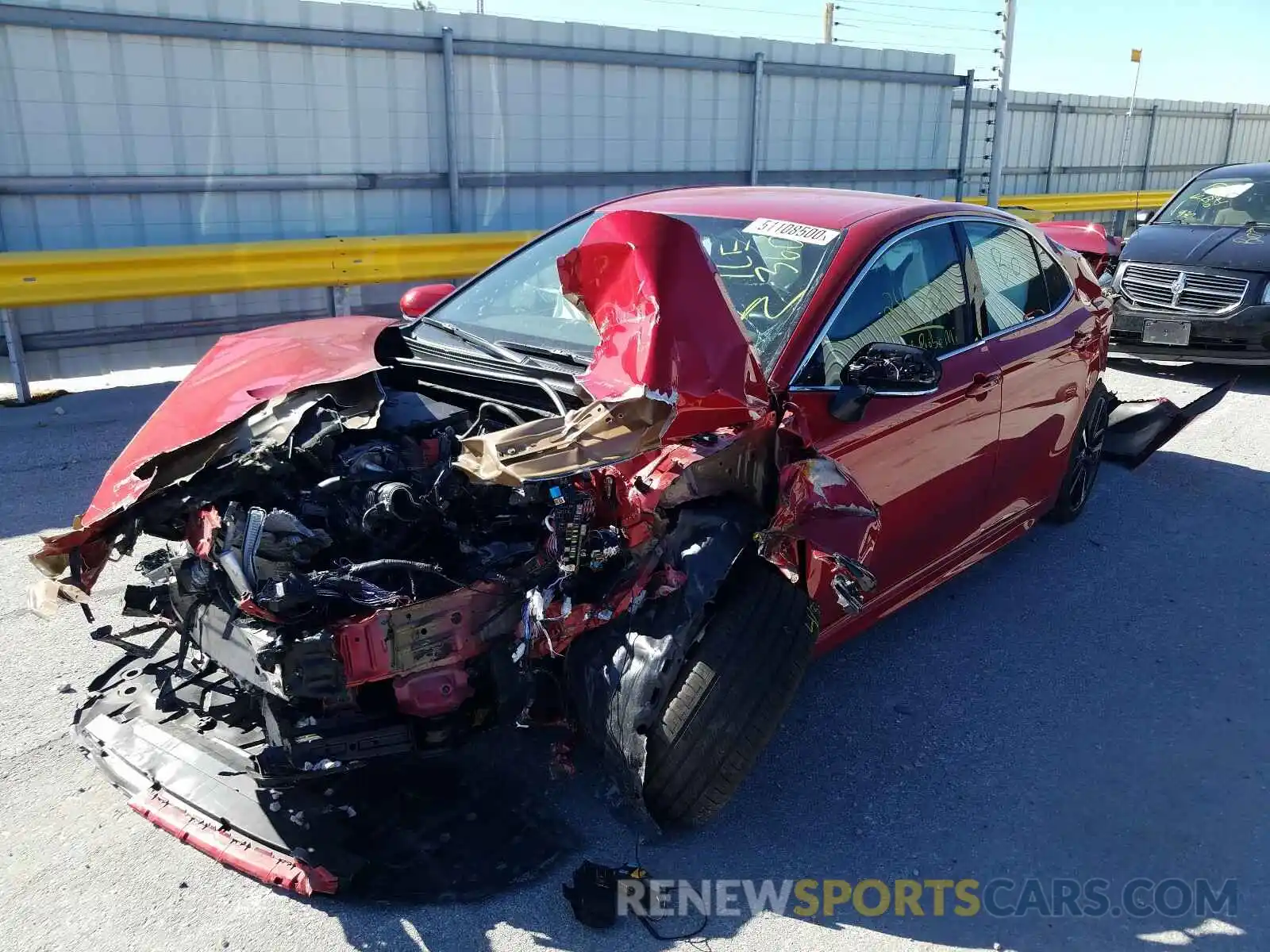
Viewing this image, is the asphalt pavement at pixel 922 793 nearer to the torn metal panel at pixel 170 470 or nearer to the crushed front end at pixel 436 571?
the crushed front end at pixel 436 571

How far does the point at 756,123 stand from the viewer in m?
11.9

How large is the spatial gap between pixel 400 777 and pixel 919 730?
1816mm

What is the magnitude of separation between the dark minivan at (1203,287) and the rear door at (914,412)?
5548mm

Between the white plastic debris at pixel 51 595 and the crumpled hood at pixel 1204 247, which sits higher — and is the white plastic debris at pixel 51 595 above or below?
below

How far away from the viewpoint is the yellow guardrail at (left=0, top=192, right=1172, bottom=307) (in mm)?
7281

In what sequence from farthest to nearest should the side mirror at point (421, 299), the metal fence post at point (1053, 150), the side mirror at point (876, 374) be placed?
the metal fence post at point (1053, 150), the side mirror at point (421, 299), the side mirror at point (876, 374)

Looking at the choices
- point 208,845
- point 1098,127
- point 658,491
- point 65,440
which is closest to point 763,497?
point 658,491

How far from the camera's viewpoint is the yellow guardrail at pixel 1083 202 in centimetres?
1523

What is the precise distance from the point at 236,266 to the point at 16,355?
1685mm

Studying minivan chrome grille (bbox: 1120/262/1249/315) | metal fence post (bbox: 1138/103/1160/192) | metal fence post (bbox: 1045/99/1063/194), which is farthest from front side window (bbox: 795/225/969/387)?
metal fence post (bbox: 1138/103/1160/192)

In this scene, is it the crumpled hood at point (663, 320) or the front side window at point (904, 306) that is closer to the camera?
the crumpled hood at point (663, 320)

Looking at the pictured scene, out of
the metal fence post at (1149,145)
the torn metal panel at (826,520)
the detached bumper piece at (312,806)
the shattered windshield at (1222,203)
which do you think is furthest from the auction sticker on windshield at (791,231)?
the metal fence post at (1149,145)

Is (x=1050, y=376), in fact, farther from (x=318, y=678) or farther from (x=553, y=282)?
(x=318, y=678)

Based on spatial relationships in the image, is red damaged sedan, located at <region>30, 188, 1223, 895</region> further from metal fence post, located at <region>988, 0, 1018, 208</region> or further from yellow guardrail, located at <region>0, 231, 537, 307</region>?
metal fence post, located at <region>988, 0, 1018, 208</region>
